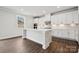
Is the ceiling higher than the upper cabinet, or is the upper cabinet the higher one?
the ceiling

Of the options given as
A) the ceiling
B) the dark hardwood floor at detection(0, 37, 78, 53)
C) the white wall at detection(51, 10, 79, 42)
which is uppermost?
the ceiling

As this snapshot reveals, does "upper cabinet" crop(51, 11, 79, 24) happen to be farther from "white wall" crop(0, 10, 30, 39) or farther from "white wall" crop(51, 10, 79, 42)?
"white wall" crop(0, 10, 30, 39)

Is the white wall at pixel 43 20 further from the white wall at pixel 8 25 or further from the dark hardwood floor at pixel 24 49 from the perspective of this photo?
the white wall at pixel 8 25

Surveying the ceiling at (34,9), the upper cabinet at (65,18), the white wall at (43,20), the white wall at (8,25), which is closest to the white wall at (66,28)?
the upper cabinet at (65,18)

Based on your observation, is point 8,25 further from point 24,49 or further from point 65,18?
point 65,18

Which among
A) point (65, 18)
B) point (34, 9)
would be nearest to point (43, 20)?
point (34, 9)

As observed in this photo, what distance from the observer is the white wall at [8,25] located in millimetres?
2070

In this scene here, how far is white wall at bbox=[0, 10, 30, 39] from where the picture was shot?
2.07 m

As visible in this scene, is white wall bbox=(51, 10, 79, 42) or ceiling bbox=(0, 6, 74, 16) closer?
ceiling bbox=(0, 6, 74, 16)

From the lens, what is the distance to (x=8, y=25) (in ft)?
7.23

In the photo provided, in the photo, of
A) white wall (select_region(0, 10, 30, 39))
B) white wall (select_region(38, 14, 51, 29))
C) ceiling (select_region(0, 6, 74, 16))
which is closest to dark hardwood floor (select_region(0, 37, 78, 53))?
white wall (select_region(0, 10, 30, 39))
